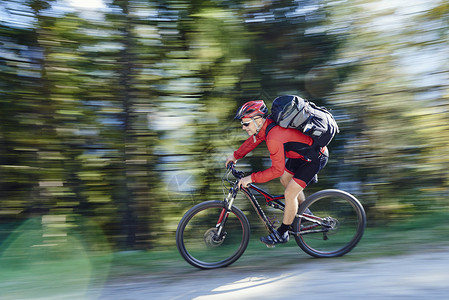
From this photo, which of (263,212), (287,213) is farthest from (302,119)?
(263,212)

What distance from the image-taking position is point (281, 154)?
153 inches

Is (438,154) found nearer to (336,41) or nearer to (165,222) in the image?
(336,41)

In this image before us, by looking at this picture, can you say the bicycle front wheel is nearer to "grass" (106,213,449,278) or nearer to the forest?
"grass" (106,213,449,278)

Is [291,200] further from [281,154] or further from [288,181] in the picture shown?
[281,154]

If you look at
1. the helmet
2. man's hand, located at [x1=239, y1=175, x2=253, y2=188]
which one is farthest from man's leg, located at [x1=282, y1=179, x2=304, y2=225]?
the helmet

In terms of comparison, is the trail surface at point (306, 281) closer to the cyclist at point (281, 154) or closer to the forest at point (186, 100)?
the cyclist at point (281, 154)

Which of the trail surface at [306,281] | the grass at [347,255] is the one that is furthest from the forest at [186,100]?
the trail surface at [306,281]

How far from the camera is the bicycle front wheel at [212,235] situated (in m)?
4.07

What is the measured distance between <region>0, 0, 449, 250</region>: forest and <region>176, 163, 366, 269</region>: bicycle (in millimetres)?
1219

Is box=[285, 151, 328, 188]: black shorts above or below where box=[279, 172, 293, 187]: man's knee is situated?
above

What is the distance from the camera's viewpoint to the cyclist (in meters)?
3.90

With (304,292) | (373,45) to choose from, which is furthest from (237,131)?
(304,292)

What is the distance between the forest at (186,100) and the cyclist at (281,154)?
4.31 feet

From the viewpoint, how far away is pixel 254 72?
549 cm
